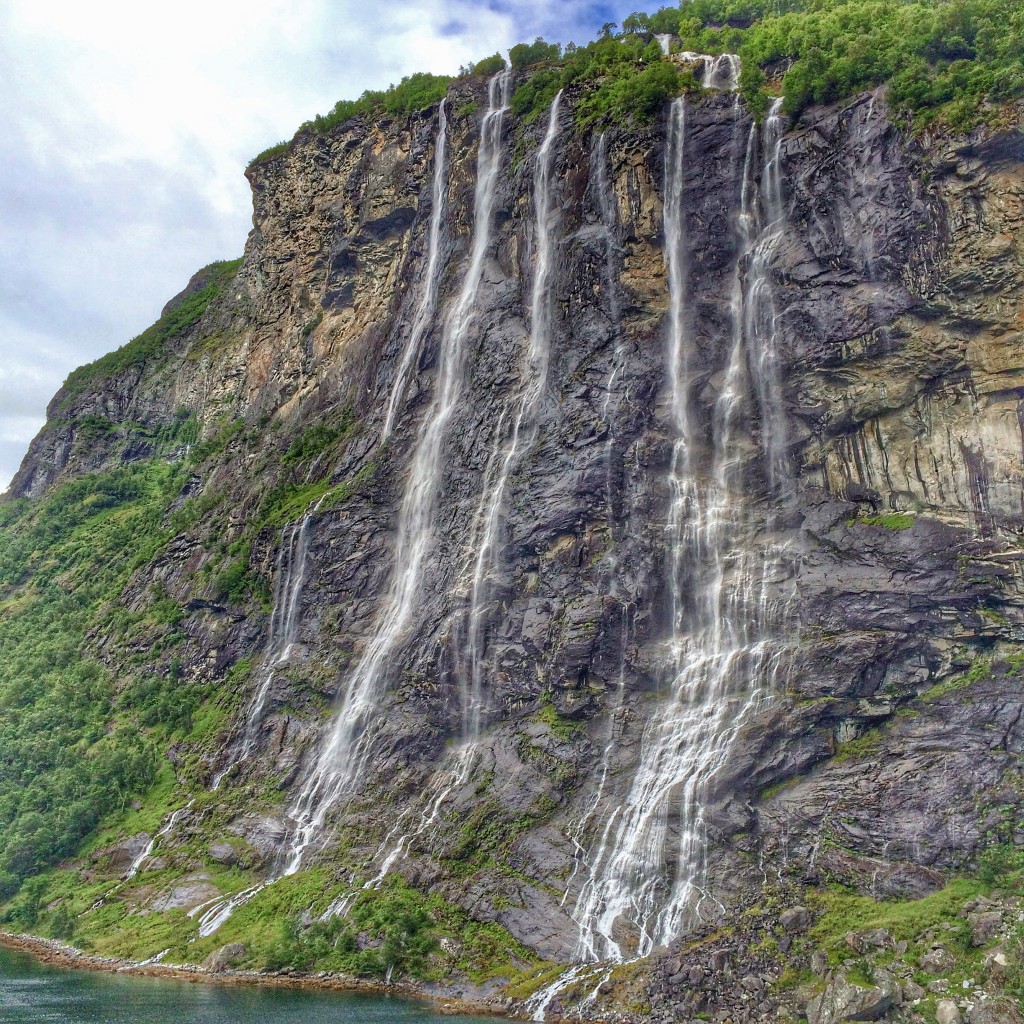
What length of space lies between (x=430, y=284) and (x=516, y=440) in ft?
46.4

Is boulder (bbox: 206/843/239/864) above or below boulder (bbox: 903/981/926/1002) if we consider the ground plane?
above

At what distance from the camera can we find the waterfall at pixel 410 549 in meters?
39.4

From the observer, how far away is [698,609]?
36219 mm

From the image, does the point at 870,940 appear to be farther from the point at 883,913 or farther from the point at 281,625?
the point at 281,625

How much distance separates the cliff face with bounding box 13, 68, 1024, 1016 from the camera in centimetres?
3041

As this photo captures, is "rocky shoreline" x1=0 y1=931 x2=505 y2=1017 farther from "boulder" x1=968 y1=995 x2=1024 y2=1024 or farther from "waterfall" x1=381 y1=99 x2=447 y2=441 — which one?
"waterfall" x1=381 y1=99 x2=447 y2=441

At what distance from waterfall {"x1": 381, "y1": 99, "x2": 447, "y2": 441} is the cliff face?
1.47 ft

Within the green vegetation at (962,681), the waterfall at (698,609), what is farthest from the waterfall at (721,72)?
the green vegetation at (962,681)

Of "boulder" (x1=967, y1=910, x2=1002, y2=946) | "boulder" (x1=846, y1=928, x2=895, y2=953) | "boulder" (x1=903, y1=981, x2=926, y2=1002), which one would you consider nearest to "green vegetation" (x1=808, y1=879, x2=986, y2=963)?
"boulder" (x1=846, y1=928, x2=895, y2=953)

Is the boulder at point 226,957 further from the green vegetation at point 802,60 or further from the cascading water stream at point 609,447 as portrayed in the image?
the green vegetation at point 802,60

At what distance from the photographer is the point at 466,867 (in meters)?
33.2

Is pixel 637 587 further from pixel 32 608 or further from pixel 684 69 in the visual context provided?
pixel 32 608

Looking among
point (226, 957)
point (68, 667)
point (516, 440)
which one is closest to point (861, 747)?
point (516, 440)

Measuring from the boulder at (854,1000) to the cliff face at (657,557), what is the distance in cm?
199
